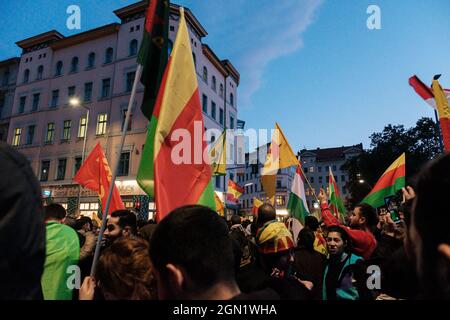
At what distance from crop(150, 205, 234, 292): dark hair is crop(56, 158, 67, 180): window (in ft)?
96.0

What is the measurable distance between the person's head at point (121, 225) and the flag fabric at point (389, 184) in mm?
5386

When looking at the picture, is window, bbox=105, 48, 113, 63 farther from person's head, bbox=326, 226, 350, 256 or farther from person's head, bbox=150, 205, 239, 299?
person's head, bbox=150, 205, 239, 299

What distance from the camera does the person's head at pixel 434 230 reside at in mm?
873

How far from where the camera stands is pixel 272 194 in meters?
9.59

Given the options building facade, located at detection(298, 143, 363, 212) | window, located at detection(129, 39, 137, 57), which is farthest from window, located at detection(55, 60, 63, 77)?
building facade, located at detection(298, 143, 363, 212)

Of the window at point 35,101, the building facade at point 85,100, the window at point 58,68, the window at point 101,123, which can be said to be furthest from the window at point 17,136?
the window at point 101,123

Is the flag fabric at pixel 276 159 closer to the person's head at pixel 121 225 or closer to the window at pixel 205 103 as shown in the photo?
the person's head at pixel 121 225

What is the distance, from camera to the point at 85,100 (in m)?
28.5

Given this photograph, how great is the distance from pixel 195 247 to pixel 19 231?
76cm

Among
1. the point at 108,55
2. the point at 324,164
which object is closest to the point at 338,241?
the point at 108,55

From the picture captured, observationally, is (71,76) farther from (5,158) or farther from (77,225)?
(5,158)

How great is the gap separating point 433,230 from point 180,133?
9.95 feet
